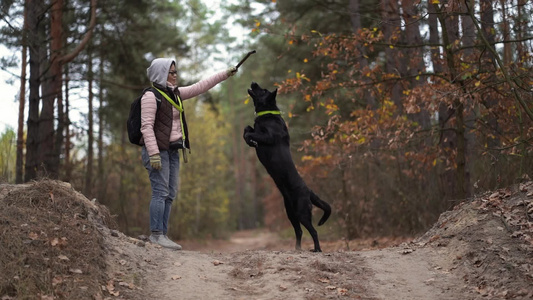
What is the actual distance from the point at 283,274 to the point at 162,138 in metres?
2.45

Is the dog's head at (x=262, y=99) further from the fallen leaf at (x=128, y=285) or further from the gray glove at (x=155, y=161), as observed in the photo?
the fallen leaf at (x=128, y=285)

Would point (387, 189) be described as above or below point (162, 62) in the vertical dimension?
below

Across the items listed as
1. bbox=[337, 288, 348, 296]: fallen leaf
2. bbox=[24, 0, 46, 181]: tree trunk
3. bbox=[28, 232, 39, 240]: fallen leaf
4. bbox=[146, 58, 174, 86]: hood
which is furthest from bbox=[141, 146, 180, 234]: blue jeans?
bbox=[24, 0, 46, 181]: tree trunk

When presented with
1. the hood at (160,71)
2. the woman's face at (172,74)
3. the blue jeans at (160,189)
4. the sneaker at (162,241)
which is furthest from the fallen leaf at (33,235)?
the woman's face at (172,74)

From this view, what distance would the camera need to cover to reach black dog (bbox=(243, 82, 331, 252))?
306 inches

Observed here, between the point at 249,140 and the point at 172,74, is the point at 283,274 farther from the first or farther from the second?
the point at 172,74

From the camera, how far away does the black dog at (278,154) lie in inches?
306

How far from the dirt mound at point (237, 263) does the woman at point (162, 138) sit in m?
0.48

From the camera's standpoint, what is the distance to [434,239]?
25.4 ft

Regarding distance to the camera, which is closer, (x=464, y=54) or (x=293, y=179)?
(x=293, y=179)

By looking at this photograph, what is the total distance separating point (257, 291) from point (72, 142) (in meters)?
11.9

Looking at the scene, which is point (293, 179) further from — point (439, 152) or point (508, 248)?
point (439, 152)

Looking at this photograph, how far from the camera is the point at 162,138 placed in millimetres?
7430

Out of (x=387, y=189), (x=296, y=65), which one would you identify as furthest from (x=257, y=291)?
(x=296, y=65)
